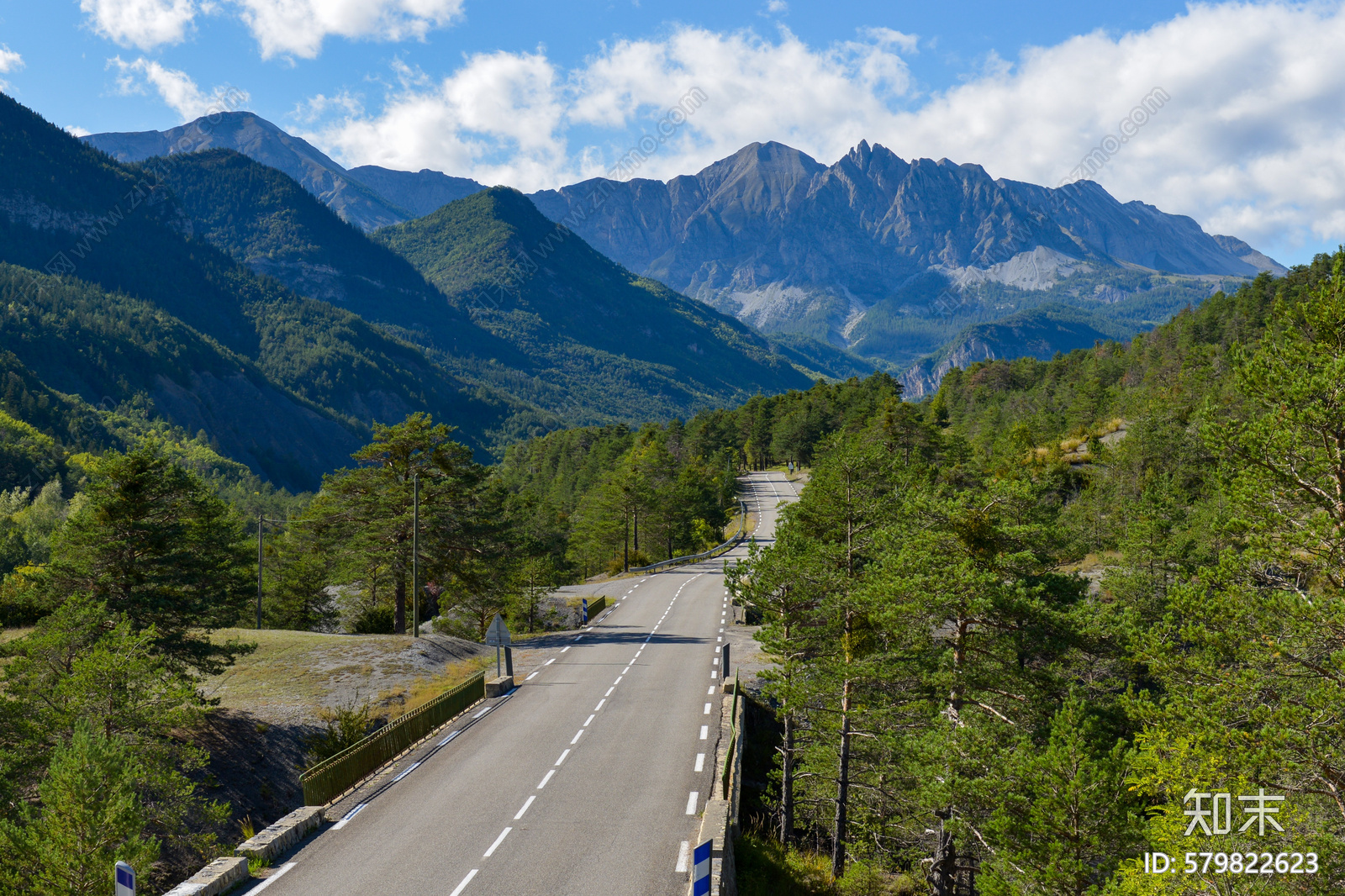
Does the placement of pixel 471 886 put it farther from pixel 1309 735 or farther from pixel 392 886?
pixel 1309 735

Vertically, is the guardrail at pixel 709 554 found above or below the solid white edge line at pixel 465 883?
above

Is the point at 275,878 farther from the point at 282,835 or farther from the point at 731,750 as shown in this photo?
the point at 731,750

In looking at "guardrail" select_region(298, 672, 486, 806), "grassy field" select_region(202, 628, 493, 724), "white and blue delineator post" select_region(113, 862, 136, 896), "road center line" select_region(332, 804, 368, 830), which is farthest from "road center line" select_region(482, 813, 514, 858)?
"grassy field" select_region(202, 628, 493, 724)

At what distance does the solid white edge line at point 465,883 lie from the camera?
11.8 meters

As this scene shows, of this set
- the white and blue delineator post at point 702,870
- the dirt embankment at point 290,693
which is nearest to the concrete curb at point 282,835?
the dirt embankment at point 290,693

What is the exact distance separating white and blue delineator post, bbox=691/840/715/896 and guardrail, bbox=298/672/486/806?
787 cm

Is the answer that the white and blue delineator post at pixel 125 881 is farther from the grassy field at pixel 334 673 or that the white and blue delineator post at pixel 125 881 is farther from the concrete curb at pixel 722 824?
the grassy field at pixel 334 673

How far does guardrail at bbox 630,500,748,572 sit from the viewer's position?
63156 mm

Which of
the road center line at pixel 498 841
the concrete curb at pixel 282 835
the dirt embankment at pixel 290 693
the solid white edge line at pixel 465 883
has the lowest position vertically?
the dirt embankment at pixel 290 693

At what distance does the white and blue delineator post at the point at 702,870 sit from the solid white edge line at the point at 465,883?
3.76m

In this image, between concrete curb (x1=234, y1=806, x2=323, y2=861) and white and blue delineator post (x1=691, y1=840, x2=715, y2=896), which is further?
concrete curb (x1=234, y1=806, x2=323, y2=861)

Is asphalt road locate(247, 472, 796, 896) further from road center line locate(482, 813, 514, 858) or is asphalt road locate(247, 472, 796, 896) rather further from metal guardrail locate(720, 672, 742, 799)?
metal guardrail locate(720, 672, 742, 799)

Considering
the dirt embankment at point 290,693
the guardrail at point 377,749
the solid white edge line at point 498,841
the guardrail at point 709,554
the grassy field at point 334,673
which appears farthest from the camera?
the guardrail at point 709,554

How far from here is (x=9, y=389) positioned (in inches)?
6161
